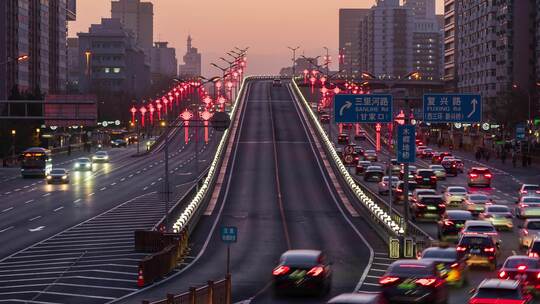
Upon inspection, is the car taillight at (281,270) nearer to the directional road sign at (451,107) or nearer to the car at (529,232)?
the car at (529,232)

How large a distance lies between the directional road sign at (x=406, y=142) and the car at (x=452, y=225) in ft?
17.4

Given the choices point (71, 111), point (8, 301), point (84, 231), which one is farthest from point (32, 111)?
point (8, 301)

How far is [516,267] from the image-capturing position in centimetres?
3684

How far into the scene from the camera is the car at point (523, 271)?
119ft

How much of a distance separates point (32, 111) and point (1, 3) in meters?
58.4

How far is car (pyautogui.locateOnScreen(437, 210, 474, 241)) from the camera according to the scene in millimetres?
54062

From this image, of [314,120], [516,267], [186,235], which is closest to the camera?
[516,267]

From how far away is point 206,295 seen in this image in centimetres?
Answer: 3212

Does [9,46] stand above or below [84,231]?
above

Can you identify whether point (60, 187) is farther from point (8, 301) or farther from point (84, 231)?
point (8, 301)

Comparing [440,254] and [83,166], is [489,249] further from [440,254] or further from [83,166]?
[83,166]

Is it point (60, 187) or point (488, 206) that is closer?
point (488, 206)

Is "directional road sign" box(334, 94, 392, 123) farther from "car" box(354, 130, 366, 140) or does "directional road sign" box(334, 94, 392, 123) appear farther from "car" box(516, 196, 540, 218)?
"car" box(354, 130, 366, 140)

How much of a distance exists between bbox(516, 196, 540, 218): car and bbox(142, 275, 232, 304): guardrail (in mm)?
33710
